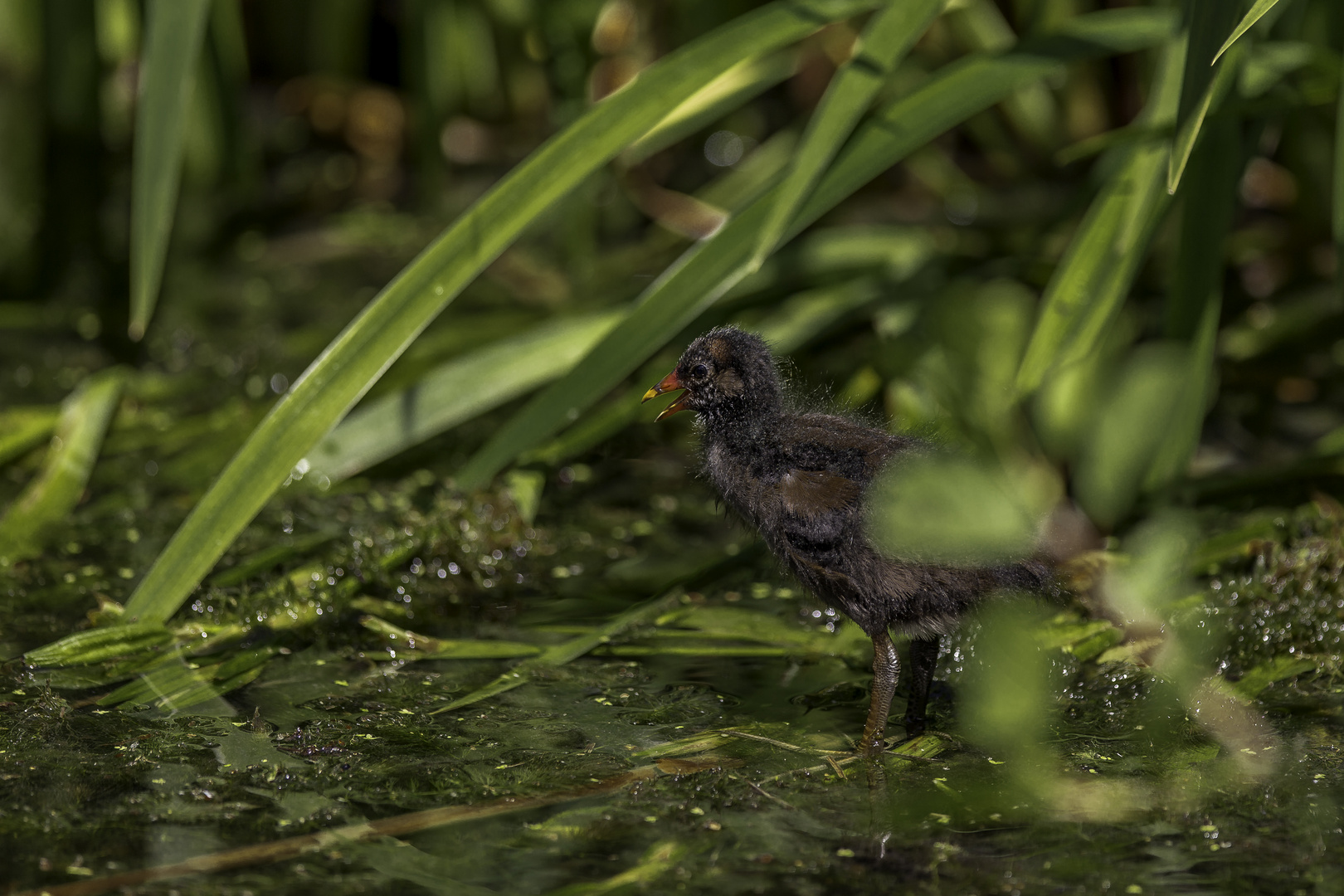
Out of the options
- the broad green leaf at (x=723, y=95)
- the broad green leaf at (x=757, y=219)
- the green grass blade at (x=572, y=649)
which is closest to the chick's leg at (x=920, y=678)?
the green grass blade at (x=572, y=649)

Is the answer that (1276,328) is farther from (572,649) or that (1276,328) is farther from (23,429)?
(23,429)

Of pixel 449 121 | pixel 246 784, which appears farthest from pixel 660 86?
pixel 449 121

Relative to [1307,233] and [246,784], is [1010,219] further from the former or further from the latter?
[246,784]

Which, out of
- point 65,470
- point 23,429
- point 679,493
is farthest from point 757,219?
point 23,429

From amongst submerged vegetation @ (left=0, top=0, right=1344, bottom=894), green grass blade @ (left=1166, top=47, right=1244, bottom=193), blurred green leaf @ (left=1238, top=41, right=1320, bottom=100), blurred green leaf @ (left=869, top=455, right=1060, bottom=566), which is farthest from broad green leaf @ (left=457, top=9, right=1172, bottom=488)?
blurred green leaf @ (left=869, top=455, right=1060, bottom=566)

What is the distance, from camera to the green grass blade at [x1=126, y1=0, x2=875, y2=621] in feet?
8.92

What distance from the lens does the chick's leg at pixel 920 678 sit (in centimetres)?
257

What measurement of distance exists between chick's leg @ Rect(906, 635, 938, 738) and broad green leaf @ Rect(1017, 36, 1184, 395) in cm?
61

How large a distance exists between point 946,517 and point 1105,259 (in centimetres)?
90

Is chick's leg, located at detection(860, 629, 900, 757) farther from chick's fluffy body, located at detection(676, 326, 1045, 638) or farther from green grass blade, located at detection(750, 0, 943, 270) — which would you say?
green grass blade, located at detection(750, 0, 943, 270)

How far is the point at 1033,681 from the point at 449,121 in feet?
12.7

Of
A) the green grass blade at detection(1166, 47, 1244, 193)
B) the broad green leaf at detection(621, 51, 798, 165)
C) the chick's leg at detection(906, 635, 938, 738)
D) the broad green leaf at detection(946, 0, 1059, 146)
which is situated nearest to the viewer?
the green grass blade at detection(1166, 47, 1244, 193)

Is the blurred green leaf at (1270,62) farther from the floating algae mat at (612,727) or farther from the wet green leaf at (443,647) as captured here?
the wet green leaf at (443,647)

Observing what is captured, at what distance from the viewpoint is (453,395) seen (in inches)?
134
